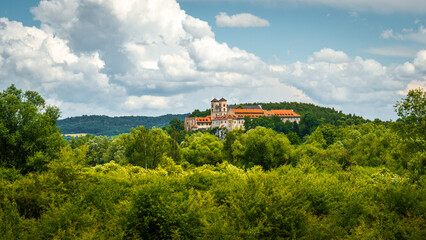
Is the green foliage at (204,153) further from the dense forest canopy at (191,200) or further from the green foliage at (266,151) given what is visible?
the dense forest canopy at (191,200)

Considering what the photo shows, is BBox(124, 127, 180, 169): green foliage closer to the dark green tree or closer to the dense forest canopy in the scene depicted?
the dense forest canopy

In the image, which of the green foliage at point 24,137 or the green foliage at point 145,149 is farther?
the green foliage at point 145,149

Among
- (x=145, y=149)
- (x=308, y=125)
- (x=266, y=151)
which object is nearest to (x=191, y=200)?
(x=145, y=149)

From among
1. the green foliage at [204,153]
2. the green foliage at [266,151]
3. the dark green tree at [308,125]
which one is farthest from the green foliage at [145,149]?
the dark green tree at [308,125]

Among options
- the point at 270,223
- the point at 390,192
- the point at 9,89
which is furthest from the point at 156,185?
the point at 9,89

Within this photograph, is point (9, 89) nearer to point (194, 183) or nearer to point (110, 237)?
point (194, 183)

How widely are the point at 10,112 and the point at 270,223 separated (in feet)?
145

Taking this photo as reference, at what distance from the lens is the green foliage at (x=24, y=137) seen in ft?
163

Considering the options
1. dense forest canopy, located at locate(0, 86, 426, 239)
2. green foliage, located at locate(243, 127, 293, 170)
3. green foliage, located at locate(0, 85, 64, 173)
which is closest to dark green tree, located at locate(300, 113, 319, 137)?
green foliage, located at locate(243, 127, 293, 170)

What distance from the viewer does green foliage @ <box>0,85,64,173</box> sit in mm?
49656

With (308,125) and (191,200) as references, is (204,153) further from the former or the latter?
(308,125)

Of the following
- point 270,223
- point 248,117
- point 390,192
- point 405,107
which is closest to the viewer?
point 270,223

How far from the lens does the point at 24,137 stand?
169ft

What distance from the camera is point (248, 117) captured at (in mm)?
197125
